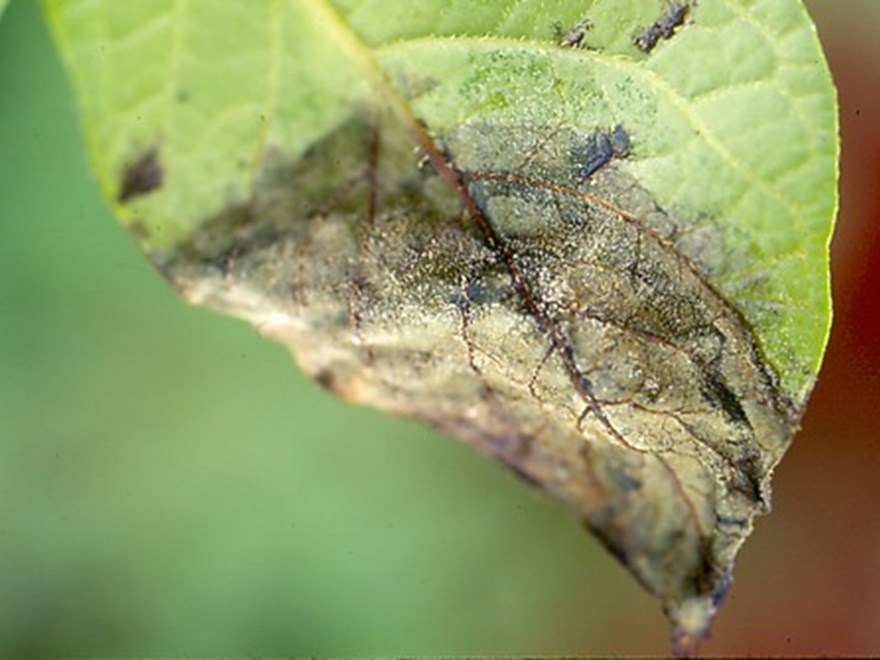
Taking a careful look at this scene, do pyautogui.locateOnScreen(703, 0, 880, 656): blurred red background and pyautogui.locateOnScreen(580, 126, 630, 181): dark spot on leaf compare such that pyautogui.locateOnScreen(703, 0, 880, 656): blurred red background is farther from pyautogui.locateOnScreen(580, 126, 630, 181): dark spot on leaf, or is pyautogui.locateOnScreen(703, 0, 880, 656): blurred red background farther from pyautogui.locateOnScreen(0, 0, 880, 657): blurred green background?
pyautogui.locateOnScreen(580, 126, 630, 181): dark spot on leaf

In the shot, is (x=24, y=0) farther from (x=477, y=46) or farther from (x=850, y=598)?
(x=850, y=598)

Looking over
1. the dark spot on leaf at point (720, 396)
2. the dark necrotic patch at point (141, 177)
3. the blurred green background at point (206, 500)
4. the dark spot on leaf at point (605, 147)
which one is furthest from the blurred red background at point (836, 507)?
the dark necrotic patch at point (141, 177)

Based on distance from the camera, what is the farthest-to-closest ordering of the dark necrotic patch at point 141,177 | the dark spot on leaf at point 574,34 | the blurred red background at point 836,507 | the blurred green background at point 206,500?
the blurred red background at point 836,507, the blurred green background at point 206,500, the dark spot on leaf at point 574,34, the dark necrotic patch at point 141,177

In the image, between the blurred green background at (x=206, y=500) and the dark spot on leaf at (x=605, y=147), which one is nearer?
the dark spot on leaf at (x=605, y=147)

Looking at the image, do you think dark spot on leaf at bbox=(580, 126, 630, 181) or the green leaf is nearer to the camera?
the green leaf

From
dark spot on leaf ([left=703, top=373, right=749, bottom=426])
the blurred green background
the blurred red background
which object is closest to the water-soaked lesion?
dark spot on leaf ([left=703, top=373, right=749, bottom=426])

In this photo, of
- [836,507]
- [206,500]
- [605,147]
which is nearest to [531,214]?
[605,147]

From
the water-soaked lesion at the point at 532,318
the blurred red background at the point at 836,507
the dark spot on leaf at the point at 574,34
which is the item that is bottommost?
the blurred red background at the point at 836,507

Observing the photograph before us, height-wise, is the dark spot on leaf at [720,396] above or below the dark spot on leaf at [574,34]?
below

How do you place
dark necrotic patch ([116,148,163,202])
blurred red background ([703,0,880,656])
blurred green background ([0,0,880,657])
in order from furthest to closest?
blurred red background ([703,0,880,656]), blurred green background ([0,0,880,657]), dark necrotic patch ([116,148,163,202])

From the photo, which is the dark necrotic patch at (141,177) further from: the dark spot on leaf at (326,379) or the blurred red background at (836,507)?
the blurred red background at (836,507)
